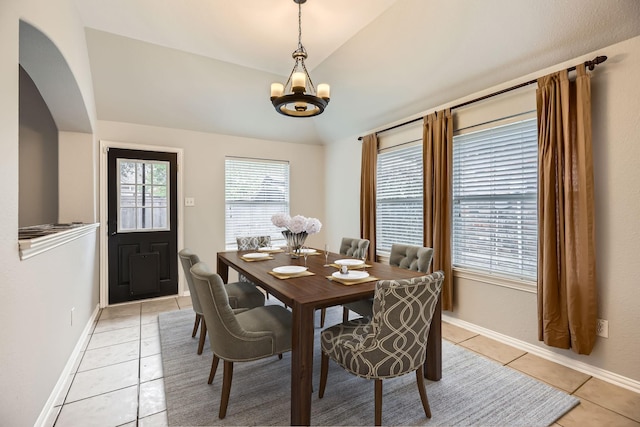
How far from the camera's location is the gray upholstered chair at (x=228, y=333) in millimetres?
1638

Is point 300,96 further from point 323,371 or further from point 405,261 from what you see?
point 323,371

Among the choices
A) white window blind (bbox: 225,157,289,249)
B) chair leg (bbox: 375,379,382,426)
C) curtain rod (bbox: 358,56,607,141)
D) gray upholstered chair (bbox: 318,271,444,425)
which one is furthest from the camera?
white window blind (bbox: 225,157,289,249)

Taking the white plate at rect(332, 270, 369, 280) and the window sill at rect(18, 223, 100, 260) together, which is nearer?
the window sill at rect(18, 223, 100, 260)

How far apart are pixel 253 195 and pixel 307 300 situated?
349 centimetres

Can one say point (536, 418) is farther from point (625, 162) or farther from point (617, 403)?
point (625, 162)

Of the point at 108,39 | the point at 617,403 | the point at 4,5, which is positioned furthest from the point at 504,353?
the point at 108,39

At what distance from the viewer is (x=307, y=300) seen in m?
1.58

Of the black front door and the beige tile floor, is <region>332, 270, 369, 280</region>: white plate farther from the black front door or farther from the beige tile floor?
the black front door

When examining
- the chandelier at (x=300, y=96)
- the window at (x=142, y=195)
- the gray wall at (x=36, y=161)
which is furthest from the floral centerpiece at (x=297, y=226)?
the gray wall at (x=36, y=161)

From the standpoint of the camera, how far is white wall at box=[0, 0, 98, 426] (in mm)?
1315

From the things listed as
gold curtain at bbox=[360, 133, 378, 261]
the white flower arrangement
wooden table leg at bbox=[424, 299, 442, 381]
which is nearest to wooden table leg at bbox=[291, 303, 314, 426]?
wooden table leg at bbox=[424, 299, 442, 381]

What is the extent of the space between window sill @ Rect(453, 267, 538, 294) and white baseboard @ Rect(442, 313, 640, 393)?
1.51 ft

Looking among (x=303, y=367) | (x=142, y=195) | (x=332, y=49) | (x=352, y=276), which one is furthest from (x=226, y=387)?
(x=332, y=49)

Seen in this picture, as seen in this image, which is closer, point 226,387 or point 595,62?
point 226,387
